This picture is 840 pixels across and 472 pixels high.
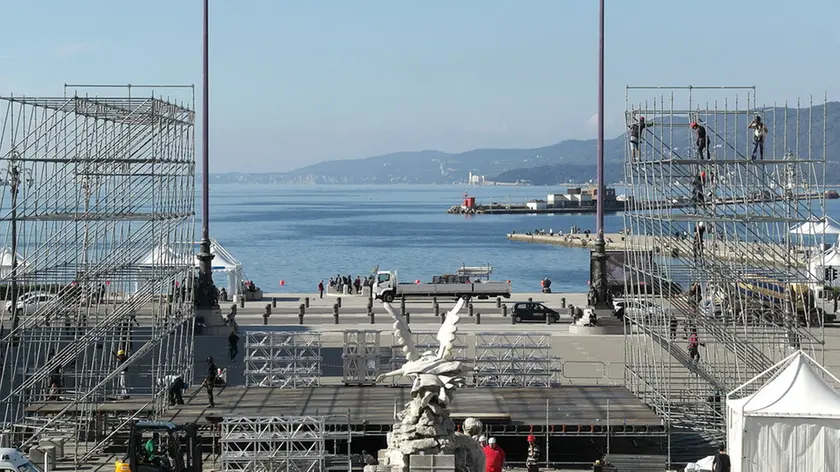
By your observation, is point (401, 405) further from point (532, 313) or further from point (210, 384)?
point (532, 313)

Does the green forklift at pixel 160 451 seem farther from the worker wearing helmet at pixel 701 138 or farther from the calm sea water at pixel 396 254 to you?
the calm sea water at pixel 396 254

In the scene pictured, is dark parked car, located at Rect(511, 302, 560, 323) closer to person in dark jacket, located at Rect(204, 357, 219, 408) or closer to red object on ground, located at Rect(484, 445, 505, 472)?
person in dark jacket, located at Rect(204, 357, 219, 408)

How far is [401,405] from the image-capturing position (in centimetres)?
2808

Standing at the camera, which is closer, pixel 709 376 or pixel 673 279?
pixel 709 376

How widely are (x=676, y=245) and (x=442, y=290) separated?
31.2 meters

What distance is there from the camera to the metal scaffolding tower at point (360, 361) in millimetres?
31516

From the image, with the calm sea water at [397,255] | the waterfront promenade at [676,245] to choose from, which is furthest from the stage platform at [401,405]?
the calm sea water at [397,255]

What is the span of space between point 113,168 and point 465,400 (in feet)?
30.6

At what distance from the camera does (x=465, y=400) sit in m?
29.0

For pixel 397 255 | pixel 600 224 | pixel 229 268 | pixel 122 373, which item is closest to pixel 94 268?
pixel 122 373

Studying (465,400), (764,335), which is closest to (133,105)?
(465,400)

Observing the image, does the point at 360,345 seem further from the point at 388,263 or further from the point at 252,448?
the point at 388,263

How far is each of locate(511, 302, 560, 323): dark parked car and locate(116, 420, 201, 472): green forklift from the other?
28521 millimetres

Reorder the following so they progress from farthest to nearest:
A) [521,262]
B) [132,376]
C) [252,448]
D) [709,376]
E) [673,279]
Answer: [521,262], [132,376], [673,279], [709,376], [252,448]
